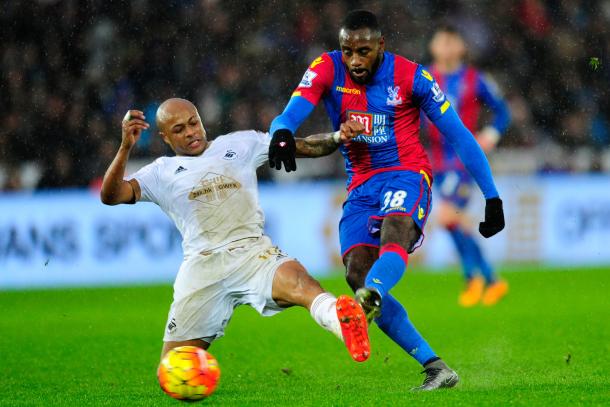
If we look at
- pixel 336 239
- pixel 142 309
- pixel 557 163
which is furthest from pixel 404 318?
pixel 557 163

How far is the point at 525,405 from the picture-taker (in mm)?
5250

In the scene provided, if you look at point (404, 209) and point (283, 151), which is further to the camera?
point (404, 209)

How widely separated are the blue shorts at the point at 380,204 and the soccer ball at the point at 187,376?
1218 millimetres

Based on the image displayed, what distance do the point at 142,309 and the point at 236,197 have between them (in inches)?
218

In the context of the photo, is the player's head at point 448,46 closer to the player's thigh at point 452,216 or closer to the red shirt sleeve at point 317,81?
the player's thigh at point 452,216

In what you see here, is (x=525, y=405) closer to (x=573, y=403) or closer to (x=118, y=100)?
(x=573, y=403)

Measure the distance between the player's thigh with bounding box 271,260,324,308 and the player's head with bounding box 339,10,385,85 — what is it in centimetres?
118

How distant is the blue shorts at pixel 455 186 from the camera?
11094mm

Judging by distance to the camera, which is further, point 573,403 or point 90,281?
point 90,281

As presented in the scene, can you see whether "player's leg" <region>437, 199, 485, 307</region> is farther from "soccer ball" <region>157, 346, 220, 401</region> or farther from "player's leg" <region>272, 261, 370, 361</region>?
"soccer ball" <region>157, 346, 220, 401</region>

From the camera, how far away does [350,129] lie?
585 cm

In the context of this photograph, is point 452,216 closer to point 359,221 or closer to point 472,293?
point 472,293

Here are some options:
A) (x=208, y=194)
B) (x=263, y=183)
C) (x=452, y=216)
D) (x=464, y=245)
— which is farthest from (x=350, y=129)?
(x=263, y=183)

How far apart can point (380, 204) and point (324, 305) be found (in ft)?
2.89
